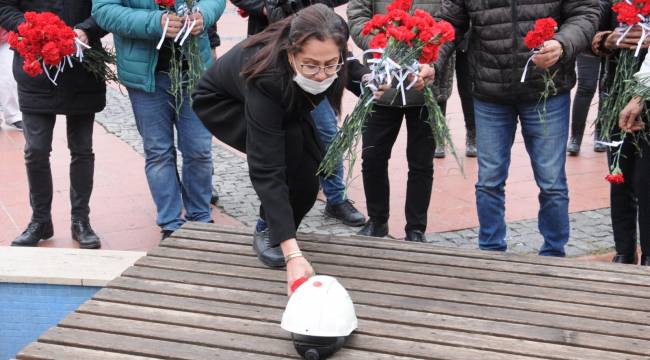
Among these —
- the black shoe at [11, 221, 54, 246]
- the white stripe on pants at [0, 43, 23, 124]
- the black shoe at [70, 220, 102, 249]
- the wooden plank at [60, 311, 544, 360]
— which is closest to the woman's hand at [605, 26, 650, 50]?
the wooden plank at [60, 311, 544, 360]

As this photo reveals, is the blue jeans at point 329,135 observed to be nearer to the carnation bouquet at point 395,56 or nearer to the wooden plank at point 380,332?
the carnation bouquet at point 395,56

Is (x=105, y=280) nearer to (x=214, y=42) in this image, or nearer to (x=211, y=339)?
(x=211, y=339)

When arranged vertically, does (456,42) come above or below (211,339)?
above

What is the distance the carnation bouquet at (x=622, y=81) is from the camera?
162 inches

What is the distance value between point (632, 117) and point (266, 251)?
1772mm

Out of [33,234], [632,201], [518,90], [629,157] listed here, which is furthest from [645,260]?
[33,234]

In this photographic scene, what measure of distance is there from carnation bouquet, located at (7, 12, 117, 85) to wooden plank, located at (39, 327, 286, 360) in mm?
2022

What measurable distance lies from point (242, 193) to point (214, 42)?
1.00 meters

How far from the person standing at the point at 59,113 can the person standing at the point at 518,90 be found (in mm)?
1925

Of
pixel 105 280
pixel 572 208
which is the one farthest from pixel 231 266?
pixel 572 208

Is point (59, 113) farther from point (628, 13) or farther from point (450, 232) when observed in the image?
point (628, 13)

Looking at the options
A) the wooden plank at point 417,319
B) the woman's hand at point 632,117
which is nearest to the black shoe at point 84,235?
the wooden plank at point 417,319

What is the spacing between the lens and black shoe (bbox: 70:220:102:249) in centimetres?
519

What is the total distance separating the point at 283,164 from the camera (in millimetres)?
3490
